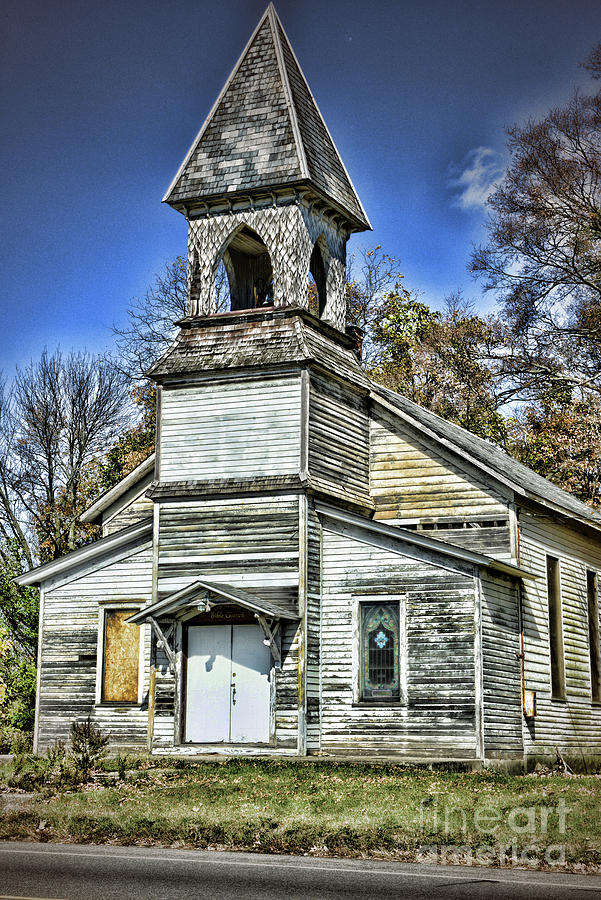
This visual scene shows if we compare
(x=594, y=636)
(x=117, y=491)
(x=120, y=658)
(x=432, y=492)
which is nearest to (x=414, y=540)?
(x=432, y=492)

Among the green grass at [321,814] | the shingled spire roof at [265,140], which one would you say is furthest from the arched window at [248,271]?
the green grass at [321,814]

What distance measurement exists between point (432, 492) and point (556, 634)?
203 inches

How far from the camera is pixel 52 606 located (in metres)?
26.2

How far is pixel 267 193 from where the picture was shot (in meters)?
25.3

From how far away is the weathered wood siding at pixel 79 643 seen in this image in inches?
→ 997

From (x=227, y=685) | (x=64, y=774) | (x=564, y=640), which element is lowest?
(x=64, y=774)

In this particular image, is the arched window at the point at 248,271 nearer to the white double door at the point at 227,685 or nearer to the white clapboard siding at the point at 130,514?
the white clapboard siding at the point at 130,514

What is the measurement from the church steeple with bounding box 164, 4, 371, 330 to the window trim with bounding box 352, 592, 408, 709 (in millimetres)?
6921


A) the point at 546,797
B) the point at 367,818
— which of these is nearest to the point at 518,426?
the point at 546,797

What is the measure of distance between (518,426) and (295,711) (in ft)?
67.9

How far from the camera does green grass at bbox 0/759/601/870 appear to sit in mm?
12547

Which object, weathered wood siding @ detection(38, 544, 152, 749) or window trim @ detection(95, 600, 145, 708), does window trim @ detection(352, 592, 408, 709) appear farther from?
window trim @ detection(95, 600, 145, 708)

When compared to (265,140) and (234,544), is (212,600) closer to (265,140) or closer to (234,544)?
(234,544)

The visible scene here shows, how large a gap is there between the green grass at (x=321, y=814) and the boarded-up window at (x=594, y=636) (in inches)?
420
